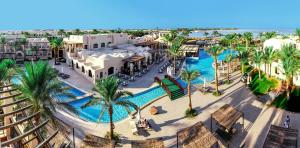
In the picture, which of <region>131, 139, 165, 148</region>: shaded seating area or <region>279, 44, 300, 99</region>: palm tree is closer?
<region>131, 139, 165, 148</region>: shaded seating area

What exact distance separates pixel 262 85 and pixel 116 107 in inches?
743

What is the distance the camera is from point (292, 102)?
87.4 feet

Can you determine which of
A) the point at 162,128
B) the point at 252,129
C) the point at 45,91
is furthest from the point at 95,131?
the point at 252,129

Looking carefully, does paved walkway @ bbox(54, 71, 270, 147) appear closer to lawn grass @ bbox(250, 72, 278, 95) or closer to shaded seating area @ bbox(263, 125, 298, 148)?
lawn grass @ bbox(250, 72, 278, 95)

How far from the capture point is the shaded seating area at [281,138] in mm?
16484

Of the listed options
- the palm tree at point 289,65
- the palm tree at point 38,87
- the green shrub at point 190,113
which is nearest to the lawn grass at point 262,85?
the palm tree at point 289,65

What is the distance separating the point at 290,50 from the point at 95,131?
23.3 m

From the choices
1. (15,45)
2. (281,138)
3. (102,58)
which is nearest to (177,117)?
(281,138)

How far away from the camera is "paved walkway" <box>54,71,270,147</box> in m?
20.9

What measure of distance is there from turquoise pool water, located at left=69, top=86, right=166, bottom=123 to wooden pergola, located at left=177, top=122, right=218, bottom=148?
368 inches

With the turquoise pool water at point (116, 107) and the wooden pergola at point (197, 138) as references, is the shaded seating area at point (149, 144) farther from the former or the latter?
the turquoise pool water at point (116, 107)

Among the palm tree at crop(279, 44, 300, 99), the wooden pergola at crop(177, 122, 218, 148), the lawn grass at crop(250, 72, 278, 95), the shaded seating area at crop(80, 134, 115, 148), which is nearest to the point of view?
the wooden pergola at crop(177, 122, 218, 148)

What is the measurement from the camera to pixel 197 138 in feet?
55.9

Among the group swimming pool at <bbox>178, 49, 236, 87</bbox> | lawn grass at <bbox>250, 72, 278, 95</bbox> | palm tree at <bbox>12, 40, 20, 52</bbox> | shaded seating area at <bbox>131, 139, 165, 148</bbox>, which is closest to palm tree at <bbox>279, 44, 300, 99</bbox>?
lawn grass at <bbox>250, 72, 278, 95</bbox>
